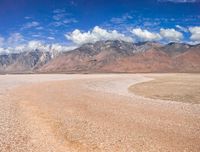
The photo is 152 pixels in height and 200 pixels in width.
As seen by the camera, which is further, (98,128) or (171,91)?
(171,91)

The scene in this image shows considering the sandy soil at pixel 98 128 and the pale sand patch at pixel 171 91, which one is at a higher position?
the sandy soil at pixel 98 128

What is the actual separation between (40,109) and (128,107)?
25.9 ft

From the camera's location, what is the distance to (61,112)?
79.4 ft

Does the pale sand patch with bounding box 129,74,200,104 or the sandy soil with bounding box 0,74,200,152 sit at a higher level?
the sandy soil with bounding box 0,74,200,152

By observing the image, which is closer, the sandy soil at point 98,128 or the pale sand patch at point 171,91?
the sandy soil at point 98,128

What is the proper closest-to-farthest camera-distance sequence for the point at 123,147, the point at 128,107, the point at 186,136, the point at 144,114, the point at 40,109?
the point at 123,147, the point at 186,136, the point at 144,114, the point at 40,109, the point at 128,107

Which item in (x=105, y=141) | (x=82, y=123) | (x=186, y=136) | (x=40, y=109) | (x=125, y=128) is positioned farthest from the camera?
(x=40, y=109)

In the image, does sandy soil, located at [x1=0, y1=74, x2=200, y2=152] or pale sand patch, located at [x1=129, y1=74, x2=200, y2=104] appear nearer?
sandy soil, located at [x1=0, y1=74, x2=200, y2=152]

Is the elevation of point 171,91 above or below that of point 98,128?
below

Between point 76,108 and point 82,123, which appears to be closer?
point 82,123

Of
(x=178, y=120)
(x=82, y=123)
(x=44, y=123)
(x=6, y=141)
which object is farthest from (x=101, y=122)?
(x=6, y=141)

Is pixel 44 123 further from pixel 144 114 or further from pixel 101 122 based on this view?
pixel 144 114

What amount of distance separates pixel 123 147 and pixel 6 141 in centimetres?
596

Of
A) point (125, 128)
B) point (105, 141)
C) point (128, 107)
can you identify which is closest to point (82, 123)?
point (125, 128)
